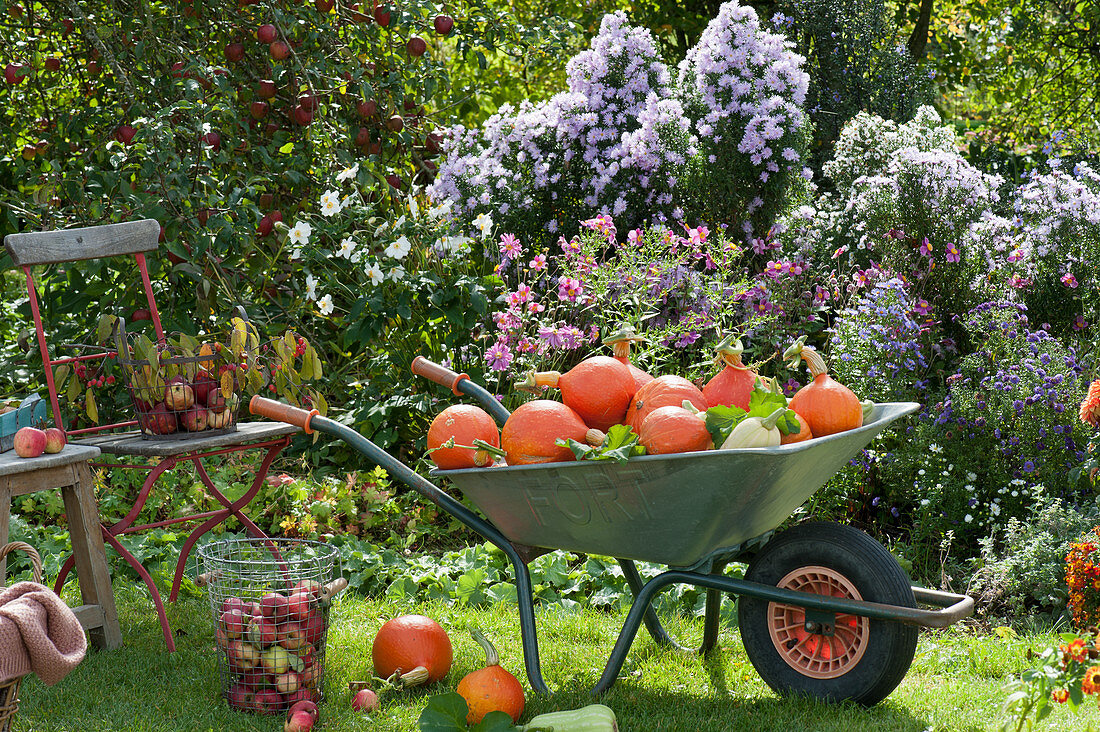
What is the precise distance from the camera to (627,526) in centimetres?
227

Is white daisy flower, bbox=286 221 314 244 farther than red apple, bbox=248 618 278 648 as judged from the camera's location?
Yes

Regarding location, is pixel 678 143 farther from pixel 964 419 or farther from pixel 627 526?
pixel 627 526

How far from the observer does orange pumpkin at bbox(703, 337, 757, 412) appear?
7.81 ft

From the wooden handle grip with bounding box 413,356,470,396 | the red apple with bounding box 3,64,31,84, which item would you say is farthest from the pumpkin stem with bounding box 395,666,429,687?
the red apple with bounding box 3,64,31,84

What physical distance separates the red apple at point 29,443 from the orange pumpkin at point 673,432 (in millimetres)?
1602

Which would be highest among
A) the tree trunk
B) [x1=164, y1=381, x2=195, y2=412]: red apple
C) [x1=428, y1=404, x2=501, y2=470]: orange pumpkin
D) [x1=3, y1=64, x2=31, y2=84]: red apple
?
the tree trunk

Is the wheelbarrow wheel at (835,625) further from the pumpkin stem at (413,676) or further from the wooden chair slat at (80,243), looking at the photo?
the wooden chair slat at (80,243)

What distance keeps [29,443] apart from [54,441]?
2.9 inches

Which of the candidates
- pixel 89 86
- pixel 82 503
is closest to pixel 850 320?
pixel 82 503

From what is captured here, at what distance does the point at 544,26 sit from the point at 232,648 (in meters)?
3.88

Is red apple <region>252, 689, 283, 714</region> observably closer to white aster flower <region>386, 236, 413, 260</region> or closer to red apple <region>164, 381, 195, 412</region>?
red apple <region>164, 381, 195, 412</region>

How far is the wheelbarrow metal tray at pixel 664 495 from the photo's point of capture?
2.07m

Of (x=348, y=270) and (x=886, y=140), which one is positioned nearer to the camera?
(x=348, y=270)

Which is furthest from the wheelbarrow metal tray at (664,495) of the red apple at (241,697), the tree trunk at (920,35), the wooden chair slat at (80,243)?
the tree trunk at (920,35)
